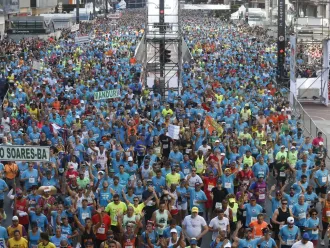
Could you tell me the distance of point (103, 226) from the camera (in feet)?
41.5

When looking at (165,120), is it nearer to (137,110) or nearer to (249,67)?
(137,110)

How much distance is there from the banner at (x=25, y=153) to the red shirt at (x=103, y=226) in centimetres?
113

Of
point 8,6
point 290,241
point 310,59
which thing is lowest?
point 290,241

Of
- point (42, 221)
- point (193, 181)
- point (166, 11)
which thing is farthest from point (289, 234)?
point (166, 11)

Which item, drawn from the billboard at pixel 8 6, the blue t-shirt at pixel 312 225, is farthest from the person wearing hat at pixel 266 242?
the billboard at pixel 8 6

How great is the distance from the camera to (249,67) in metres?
35.3

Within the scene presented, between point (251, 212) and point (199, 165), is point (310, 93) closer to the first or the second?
point (199, 165)

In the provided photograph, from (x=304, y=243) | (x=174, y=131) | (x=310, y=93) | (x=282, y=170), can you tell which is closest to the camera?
(x=304, y=243)

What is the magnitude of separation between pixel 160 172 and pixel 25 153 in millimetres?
2728

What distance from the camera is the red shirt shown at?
12656 mm

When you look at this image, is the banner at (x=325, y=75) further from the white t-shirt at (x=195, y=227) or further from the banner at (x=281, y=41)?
the white t-shirt at (x=195, y=227)

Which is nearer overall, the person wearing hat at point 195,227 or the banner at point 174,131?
the person wearing hat at point 195,227

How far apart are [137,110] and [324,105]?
499 inches

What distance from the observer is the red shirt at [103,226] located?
1266cm
